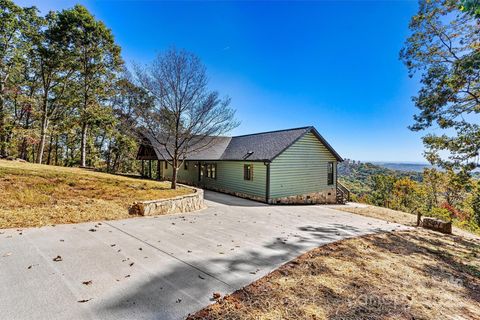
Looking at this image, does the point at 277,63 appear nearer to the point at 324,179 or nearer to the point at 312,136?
the point at 312,136

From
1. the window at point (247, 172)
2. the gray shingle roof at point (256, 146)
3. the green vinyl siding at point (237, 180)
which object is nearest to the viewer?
the green vinyl siding at point (237, 180)

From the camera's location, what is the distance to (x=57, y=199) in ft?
25.2

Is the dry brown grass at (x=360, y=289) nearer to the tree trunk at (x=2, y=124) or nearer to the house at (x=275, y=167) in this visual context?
the house at (x=275, y=167)

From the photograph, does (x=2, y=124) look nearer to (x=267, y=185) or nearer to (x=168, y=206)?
(x=168, y=206)

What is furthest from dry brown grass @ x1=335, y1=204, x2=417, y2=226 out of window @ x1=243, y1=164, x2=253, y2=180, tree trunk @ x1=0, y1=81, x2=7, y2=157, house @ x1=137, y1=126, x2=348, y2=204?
tree trunk @ x1=0, y1=81, x2=7, y2=157

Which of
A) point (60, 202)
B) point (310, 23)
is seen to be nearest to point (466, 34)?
point (310, 23)

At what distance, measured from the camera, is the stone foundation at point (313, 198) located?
47.5 feet

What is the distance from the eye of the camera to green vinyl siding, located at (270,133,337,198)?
554 inches

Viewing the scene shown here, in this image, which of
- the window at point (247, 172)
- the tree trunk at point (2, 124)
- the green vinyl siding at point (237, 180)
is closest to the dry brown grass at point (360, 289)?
the green vinyl siding at point (237, 180)

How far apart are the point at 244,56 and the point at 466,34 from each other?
10930 millimetres

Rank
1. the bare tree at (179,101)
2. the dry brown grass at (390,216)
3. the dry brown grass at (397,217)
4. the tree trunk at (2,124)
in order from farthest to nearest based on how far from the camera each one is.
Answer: the tree trunk at (2,124)
the bare tree at (179,101)
the dry brown grass at (390,216)
the dry brown grass at (397,217)

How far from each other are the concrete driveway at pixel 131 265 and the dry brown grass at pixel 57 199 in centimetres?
75

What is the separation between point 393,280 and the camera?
12.8ft

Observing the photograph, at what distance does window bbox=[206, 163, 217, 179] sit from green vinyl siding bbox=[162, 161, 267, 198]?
10.6 inches
